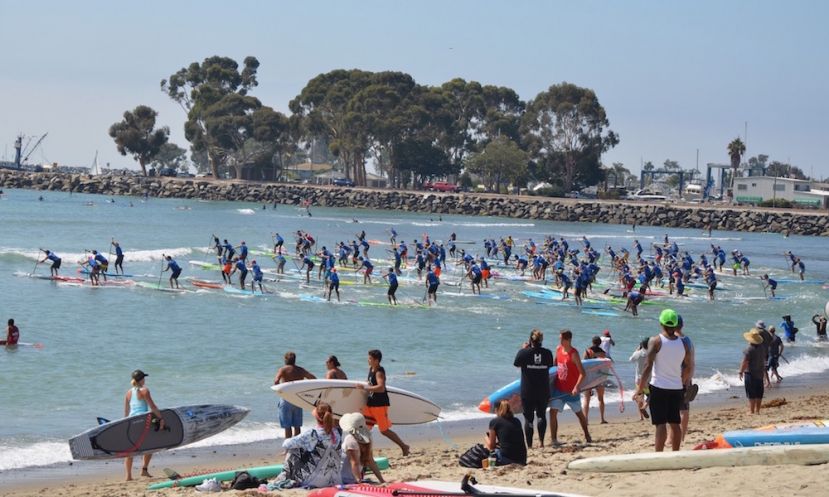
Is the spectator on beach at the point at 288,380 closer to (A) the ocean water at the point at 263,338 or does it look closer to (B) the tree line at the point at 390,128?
(A) the ocean water at the point at 263,338

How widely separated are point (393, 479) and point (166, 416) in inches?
132

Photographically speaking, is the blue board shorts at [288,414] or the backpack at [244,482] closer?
the backpack at [244,482]

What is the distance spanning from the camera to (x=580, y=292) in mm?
32625

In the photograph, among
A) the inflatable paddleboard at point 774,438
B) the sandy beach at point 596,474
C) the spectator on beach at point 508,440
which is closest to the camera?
the sandy beach at point 596,474

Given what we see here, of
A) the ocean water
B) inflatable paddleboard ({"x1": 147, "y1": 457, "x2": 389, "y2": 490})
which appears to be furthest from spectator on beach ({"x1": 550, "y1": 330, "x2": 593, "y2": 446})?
the ocean water

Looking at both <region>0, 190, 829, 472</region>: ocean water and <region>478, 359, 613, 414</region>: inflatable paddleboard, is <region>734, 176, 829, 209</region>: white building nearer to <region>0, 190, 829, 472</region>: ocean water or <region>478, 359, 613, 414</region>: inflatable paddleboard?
<region>0, 190, 829, 472</region>: ocean water

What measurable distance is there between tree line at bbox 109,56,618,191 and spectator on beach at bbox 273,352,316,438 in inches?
4081

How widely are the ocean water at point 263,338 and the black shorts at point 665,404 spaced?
20.7 feet

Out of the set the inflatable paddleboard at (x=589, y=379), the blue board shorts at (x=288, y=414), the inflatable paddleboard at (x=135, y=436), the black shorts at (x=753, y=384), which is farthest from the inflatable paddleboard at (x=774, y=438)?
the inflatable paddleboard at (x=135, y=436)

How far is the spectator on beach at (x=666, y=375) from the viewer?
9.46 metres

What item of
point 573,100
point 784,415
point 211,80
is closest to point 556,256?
point 784,415

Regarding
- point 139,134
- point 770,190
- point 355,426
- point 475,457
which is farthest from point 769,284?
point 139,134

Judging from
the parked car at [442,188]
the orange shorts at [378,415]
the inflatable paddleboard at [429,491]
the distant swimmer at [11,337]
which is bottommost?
the distant swimmer at [11,337]

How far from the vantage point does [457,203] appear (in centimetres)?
10481
